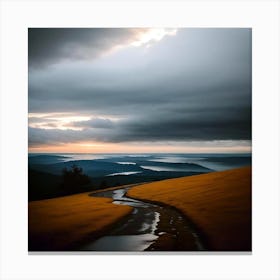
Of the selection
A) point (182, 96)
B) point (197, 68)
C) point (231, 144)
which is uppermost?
point (197, 68)

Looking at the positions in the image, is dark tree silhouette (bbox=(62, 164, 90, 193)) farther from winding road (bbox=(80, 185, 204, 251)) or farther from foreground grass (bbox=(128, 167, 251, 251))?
foreground grass (bbox=(128, 167, 251, 251))

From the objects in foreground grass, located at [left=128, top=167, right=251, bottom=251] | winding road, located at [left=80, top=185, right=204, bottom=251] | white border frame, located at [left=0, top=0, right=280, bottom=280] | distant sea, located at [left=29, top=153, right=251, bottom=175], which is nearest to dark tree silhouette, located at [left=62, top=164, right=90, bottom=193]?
distant sea, located at [left=29, top=153, right=251, bottom=175]

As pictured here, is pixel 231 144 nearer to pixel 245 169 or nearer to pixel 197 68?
pixel 245 169

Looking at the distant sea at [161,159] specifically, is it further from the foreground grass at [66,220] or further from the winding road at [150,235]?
the winding road at [150,235]

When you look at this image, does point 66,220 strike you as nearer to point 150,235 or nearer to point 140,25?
point 150,235

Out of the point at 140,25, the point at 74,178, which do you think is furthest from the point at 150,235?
the point at 140,25

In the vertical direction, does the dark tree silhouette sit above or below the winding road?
above
